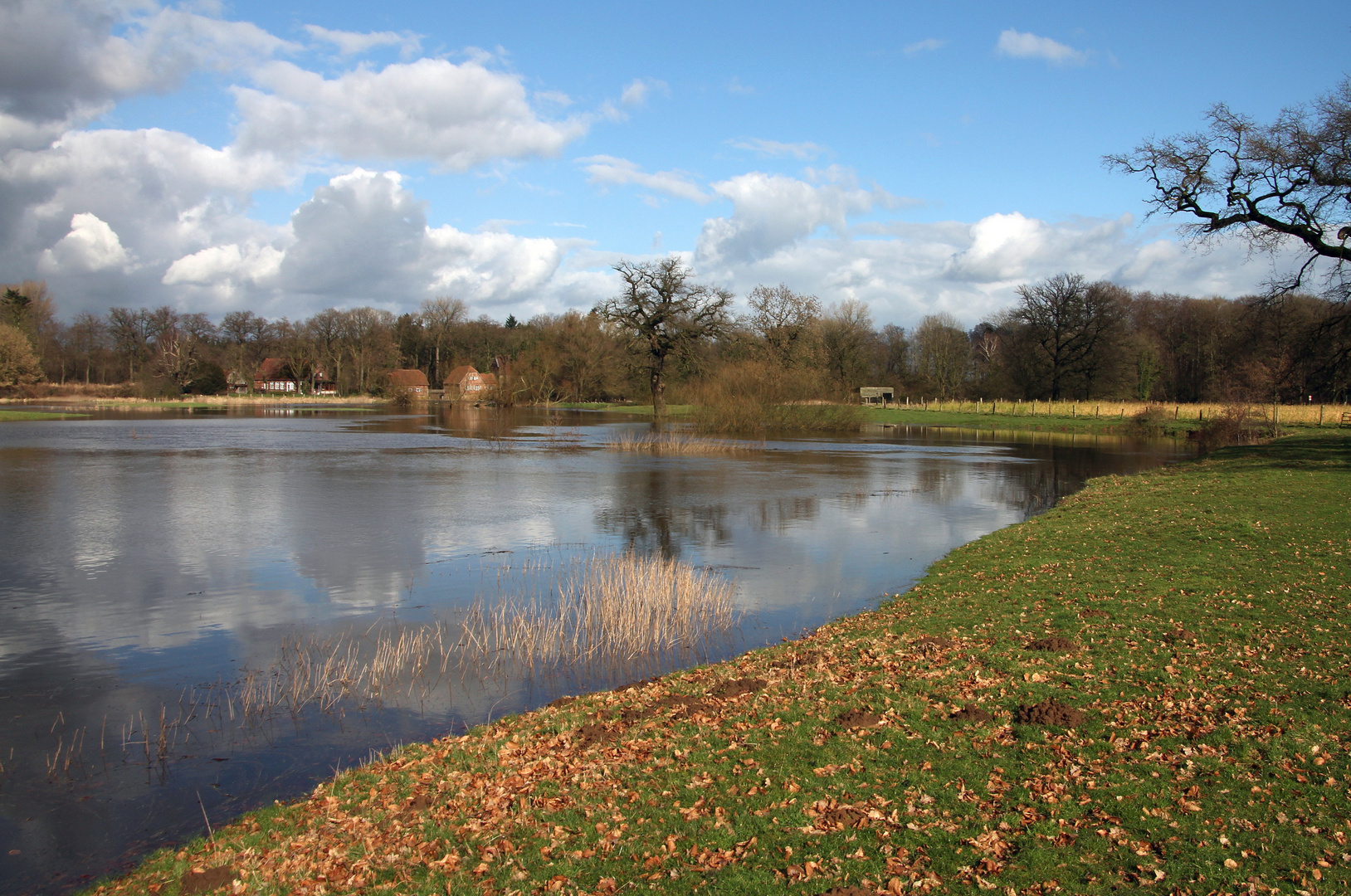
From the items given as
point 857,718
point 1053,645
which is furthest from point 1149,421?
point 857,718

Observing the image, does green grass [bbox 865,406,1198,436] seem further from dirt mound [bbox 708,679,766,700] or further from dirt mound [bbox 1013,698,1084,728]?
dirt mound [bbox 708,679,766,700]

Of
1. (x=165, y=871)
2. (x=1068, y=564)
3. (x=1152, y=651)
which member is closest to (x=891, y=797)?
(x=1152, y=651)

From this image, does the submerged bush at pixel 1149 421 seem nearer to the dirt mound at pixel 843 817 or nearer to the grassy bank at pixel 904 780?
the grassy bank at pixel 904 780

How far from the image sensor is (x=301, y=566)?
15172 millimetres

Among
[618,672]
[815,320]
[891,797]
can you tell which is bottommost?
[618,672]

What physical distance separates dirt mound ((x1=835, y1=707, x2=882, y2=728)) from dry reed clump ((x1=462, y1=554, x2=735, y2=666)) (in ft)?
13.0

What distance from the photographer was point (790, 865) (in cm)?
473

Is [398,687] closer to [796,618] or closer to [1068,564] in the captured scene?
[796,618]

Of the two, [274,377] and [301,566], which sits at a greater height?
[274,377]

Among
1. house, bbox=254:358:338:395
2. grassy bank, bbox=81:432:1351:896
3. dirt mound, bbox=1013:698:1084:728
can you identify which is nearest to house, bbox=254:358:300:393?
house, bbox=254:358:338:395

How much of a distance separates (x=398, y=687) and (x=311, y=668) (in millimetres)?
1327

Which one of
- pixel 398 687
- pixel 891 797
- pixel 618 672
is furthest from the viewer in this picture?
pixel 618 672

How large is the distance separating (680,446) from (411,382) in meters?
82.2

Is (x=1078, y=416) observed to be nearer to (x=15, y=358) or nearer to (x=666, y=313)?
(x=666, y=313)
